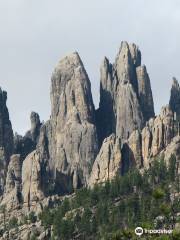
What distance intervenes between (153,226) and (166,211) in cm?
1140

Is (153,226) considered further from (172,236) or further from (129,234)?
(172,236)

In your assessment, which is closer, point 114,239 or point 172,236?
point 172,236

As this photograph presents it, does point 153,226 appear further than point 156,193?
Yes

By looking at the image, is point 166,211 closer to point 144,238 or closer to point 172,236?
point 144,238

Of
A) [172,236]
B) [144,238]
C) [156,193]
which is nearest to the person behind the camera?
[172,236]

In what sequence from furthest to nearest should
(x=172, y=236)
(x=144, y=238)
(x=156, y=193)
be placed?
(x=144, y=238) → (x=156, y=193) → (x=172, y=236)

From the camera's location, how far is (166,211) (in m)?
188

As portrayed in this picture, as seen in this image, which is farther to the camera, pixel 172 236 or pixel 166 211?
pixel 166 211

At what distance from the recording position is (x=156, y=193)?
17812cm

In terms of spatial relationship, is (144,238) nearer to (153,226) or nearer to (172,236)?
(153,226)

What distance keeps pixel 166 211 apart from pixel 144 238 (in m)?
7.69

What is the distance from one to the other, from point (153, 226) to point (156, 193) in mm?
22207

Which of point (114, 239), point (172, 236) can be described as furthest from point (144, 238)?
point (172, 236)

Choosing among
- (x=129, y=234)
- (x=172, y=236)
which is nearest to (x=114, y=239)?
(x=129, y=234)
